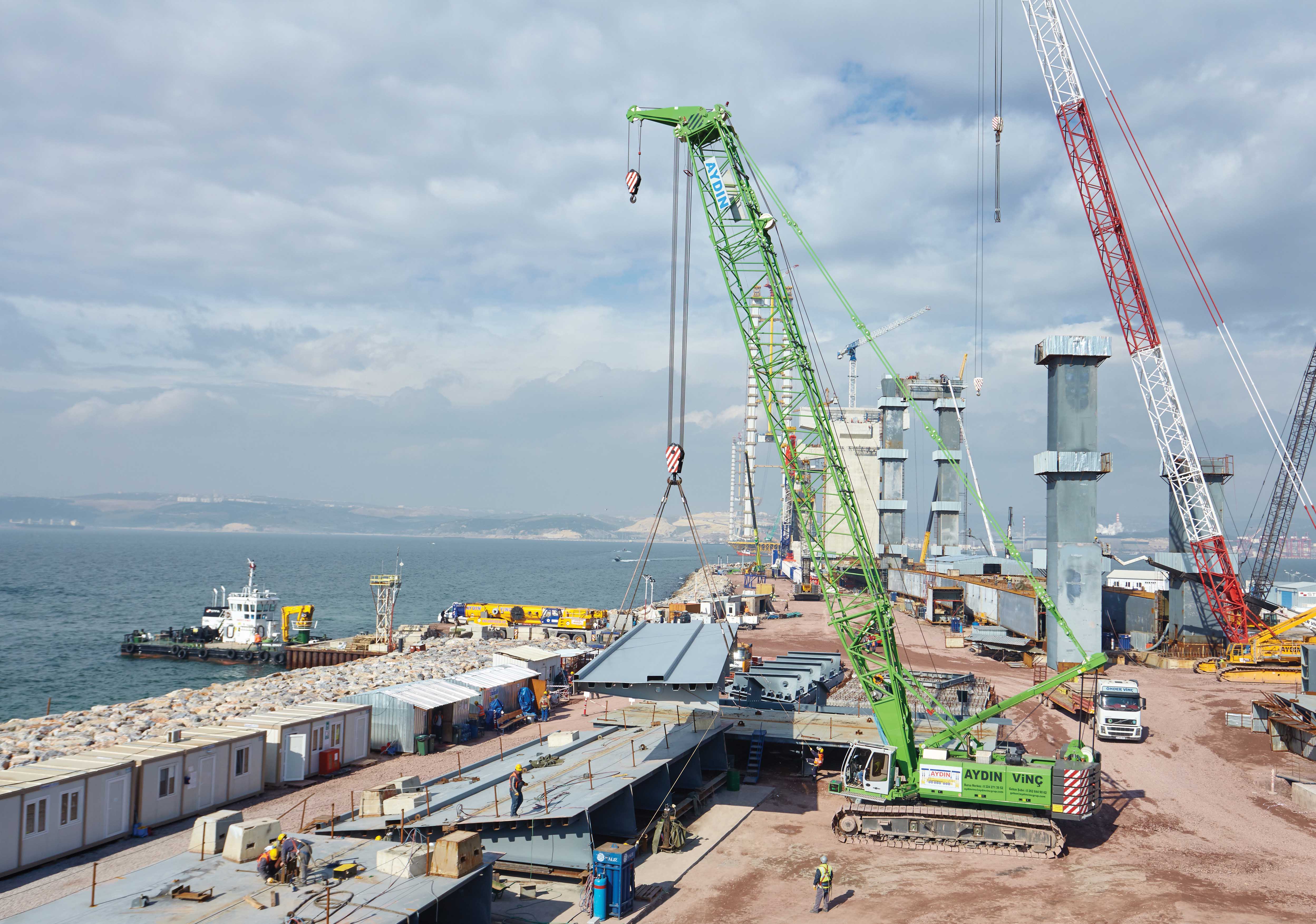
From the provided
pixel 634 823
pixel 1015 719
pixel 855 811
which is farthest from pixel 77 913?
pixel 1015 719

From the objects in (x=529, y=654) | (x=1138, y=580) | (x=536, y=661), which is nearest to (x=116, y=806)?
(x=536, y=661)

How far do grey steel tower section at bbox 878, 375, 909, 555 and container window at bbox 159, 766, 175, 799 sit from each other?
92.5 metres

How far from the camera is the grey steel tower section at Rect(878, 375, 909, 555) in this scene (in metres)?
110

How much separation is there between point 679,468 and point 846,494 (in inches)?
264

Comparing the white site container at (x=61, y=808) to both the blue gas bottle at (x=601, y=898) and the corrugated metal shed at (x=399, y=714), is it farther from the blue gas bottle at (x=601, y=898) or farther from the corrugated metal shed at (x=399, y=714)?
the blue gas bottle at (x=601, y=898)

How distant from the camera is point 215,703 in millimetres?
43469

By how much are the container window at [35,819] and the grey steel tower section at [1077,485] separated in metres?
54.2

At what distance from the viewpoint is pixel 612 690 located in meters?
27.1

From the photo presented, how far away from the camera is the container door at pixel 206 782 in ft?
90.1

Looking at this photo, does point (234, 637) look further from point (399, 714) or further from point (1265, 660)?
point (1265, 660)

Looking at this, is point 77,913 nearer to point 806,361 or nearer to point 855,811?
point 855,811

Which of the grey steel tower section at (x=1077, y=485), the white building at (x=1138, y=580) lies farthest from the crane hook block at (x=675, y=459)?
the white building at (x=1138, y=580)

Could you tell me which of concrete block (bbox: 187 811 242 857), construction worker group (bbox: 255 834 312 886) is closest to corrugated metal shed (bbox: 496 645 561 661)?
concrete block (bbox: 187 811 242 857)

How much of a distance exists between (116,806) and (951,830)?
24529 millimetres
